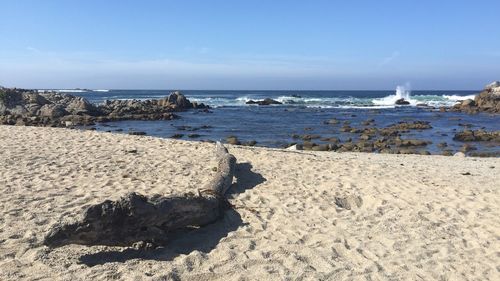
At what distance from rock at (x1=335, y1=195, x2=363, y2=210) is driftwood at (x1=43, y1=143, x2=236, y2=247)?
7.59 ft

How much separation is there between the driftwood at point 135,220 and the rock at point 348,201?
7.59 feet

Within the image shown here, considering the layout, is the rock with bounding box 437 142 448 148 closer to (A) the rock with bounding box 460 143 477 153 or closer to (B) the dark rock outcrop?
(A) the rock with bounding box 460 143 477 153

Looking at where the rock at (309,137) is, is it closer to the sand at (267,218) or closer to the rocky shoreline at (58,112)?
the sand at (267,218)

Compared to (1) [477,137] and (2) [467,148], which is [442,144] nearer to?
(2) [467,148]

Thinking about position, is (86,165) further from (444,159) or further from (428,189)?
(444,159)

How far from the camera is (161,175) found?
8664 millimetres

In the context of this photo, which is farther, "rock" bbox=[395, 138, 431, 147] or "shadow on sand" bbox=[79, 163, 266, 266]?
"rock" bbox=[395, 138, 431, 147]

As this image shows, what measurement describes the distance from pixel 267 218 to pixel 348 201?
1.79 m

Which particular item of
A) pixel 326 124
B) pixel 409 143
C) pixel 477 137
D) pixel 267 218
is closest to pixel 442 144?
pixel 409 143

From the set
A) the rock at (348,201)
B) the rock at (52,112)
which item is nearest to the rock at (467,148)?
the rock at (348,201)

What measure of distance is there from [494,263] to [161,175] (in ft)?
18.7

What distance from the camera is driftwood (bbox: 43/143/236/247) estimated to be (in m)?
4.40

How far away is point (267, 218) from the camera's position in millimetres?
6395

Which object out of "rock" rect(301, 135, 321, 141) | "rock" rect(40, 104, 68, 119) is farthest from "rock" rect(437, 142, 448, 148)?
"rock" rect(40, 104, 68, 119)
